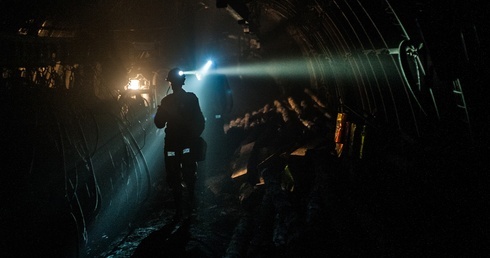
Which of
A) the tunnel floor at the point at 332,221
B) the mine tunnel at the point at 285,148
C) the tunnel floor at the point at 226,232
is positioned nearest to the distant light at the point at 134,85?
the mine tunnel at the point at 285,148

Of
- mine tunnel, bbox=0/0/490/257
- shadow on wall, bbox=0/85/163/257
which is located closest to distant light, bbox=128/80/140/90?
mine tunnel, bbox=0/0/490/257

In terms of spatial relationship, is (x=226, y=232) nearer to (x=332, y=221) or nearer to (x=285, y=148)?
(x=332, y=221)

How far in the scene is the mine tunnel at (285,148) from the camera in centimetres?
357

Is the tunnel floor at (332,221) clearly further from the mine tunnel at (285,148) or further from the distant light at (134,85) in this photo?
the distant light at (134,85)

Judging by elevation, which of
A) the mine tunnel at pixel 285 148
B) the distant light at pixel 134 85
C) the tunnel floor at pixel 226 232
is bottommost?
the tunnel floor at pixel 226 232

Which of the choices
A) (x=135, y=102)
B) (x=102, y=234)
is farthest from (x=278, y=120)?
(x=102, y=234)

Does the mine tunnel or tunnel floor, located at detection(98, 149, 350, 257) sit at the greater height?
the mine tunnel

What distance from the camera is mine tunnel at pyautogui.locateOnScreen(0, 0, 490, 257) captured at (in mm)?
3570

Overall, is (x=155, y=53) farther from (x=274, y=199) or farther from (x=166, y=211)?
(x=274, y=199)

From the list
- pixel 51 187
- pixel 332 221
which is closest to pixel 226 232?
pixel 332 221

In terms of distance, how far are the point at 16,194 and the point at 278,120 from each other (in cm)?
857

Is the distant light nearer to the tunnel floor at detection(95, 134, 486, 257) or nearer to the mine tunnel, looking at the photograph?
the mine tunnel

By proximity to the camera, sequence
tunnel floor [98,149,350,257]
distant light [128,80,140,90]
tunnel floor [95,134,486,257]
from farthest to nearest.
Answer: distant light [128,80,140,90] → tunnel floor [98,149,350,257] → tunnel floor [95,134,486,257]

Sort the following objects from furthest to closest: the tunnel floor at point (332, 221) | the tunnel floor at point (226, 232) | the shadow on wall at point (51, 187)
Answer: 1. the shadow on wall at point (51, 187)
2. the tunnel floor at point (226, 232)
3. the tunnel floor at point (332, 221)
